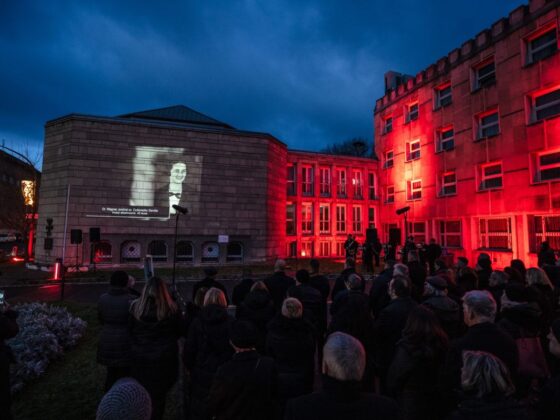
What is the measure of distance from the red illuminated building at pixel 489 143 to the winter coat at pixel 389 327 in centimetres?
1558

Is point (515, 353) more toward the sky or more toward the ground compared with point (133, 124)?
more toward the ground

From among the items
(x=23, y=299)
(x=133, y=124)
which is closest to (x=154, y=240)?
(x=133, y=124)

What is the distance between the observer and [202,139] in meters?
21.7

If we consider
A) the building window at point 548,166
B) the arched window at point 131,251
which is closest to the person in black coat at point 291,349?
the building window at point 548,166

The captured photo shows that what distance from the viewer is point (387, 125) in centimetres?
2752

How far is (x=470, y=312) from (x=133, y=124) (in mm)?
21555

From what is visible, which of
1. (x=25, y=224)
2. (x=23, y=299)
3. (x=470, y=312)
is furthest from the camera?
(x=25, y=224)

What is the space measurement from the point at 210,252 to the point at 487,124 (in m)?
18.7

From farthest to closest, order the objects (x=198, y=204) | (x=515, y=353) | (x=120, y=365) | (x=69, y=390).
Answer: (x=198, y=204) < (x=69, y=390) < (x=120, y=365) < (x=515, y=353)

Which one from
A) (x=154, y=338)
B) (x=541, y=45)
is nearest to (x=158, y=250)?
(x=154, y=338)

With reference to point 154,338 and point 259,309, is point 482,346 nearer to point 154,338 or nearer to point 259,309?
point 259,309

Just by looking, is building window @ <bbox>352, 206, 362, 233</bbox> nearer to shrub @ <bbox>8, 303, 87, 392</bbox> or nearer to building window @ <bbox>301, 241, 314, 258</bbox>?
building window @ <bbox>301, 241, 314, 258</bbox>

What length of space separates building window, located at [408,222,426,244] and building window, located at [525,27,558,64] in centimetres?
1127

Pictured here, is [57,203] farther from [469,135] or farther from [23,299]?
[469,135]
